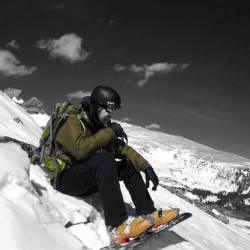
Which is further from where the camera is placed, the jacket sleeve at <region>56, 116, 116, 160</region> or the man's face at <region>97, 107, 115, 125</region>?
the man's face at <region>97, 107, 115, 125</region>

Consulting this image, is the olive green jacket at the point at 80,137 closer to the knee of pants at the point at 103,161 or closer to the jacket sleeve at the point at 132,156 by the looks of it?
the knee of pants at the point at 103,161

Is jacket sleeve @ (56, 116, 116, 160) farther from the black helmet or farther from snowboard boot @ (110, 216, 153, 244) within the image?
snowboard boot @ (110, 216, 153, 244)

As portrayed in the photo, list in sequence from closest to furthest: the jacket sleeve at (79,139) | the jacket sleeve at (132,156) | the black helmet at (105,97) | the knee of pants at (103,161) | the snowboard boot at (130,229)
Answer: the snowboard boot at (130,229) < the jacket sleeve at (79,139) < the knee of pants at (103,161) < the black helmet at (105,97) < the jacket sleeve at (132,156)

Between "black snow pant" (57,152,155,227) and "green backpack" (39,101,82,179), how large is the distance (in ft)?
0.65

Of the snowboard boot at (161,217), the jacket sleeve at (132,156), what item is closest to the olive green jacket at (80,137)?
the jacket sleeve at (132,156)

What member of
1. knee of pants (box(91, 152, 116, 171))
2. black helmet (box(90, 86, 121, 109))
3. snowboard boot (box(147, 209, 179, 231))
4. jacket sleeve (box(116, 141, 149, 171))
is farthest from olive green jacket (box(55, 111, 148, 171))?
snowboard boot (box(147, 209, 179, 231))

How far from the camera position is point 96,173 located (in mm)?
6828

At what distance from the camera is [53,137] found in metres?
7.39

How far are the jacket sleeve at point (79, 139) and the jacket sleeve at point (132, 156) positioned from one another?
119cm

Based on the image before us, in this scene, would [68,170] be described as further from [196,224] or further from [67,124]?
[196,224]

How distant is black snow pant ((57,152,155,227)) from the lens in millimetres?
6621

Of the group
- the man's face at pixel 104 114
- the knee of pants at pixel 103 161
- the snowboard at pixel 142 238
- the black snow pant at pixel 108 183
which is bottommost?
the snowboard at pixel 142 238

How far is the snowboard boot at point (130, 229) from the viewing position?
6.29 metres

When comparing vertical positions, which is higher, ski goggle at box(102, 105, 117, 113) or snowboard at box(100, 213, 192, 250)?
ski goggle at box(102, 105, 117, 113)
